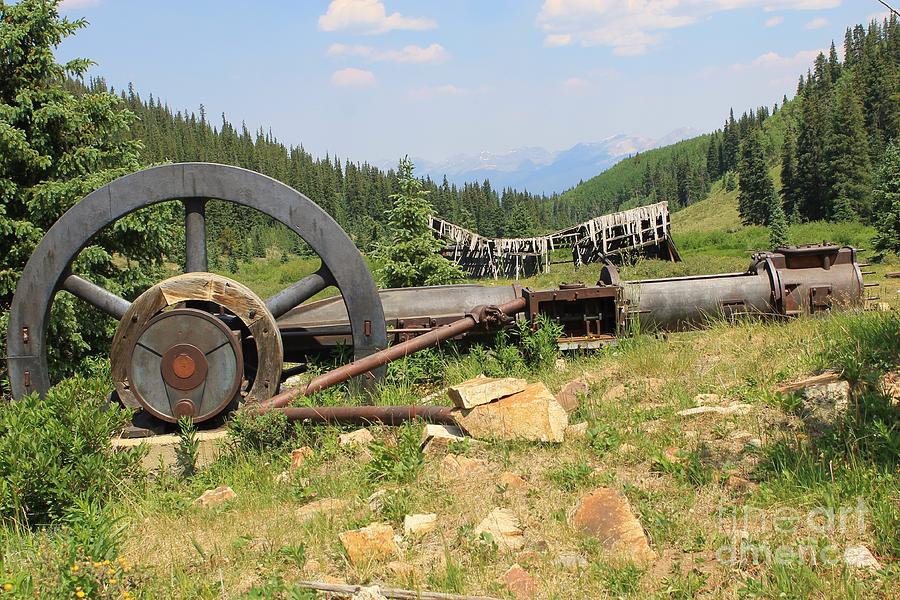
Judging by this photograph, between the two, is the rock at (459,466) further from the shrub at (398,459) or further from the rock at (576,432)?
the rock at (576,432)

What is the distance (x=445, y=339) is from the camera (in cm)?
667

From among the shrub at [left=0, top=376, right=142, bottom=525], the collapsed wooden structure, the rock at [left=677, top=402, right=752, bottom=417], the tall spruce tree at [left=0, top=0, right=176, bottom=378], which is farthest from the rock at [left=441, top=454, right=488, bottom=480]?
the collapsed wooden structure

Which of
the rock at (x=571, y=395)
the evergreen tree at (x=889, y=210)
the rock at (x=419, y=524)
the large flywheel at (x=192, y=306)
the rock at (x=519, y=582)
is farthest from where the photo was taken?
the evergreen tree at (x=889, y=210)

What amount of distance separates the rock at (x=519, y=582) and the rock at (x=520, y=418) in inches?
58.3

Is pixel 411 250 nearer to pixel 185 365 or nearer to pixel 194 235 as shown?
Answer: pixel 194 235

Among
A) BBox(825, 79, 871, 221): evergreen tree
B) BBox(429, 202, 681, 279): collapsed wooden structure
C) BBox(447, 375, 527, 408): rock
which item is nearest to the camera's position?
BBox(447, 375, 527, 408): rock

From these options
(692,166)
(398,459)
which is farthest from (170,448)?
(692,166)

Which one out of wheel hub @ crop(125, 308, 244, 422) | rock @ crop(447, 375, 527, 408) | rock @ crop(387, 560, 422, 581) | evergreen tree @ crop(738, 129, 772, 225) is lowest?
rock @ crop(387, 560, 422, 581)

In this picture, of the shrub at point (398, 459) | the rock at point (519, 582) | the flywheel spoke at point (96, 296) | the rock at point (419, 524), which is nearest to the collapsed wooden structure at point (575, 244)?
the flywheel spoke at point (96, 296)

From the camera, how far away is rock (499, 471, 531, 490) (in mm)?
4238

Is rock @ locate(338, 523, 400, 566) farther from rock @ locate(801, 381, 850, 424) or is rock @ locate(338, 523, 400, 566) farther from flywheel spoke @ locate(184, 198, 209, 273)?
flywheel spoke @ locate(184, 198, 209, 273)

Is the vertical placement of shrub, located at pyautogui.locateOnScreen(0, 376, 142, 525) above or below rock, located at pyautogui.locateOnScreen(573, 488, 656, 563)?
above

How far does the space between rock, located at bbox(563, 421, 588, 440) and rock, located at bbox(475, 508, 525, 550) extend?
1.07 m

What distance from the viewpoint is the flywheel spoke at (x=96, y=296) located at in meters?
6.49
